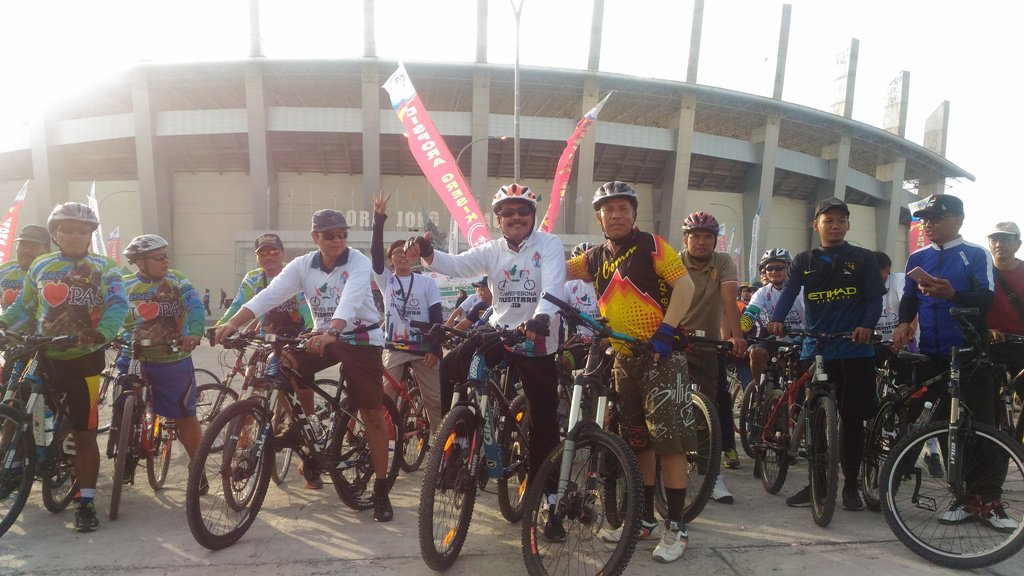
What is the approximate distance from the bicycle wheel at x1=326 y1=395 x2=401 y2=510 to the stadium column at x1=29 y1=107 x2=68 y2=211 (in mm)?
39851

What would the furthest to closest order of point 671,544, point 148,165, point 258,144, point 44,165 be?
point 44,165, point 148,165, point 258,144, point 671,544

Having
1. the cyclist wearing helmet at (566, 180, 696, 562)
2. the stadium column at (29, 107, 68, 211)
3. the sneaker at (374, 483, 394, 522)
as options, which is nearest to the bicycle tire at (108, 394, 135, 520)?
the sneaker at (374, 483, 394, 522)

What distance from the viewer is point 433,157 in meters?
15.9

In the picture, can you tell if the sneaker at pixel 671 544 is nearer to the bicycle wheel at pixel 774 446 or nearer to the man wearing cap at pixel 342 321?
the bicycle wheel at pixel 774 446

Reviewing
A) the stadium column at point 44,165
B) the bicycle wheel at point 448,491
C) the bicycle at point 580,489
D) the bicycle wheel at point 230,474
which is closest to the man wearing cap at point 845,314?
the bicycle at point 580,489

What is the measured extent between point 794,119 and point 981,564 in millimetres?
42238

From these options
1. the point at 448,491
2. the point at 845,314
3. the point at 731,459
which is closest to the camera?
the point at 448,491

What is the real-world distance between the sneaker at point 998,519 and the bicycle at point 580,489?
98.0 inches

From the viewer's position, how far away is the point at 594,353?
2.97 m

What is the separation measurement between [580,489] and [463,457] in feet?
2.19

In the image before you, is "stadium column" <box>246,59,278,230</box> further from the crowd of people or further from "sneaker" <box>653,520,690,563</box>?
"sneaker" <box>653,520,690,563</box>

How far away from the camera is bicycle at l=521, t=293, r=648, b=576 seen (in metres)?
2.79

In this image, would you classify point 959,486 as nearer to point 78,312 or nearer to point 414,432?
point 414,432

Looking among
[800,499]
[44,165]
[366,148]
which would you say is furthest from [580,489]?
[44,165]
